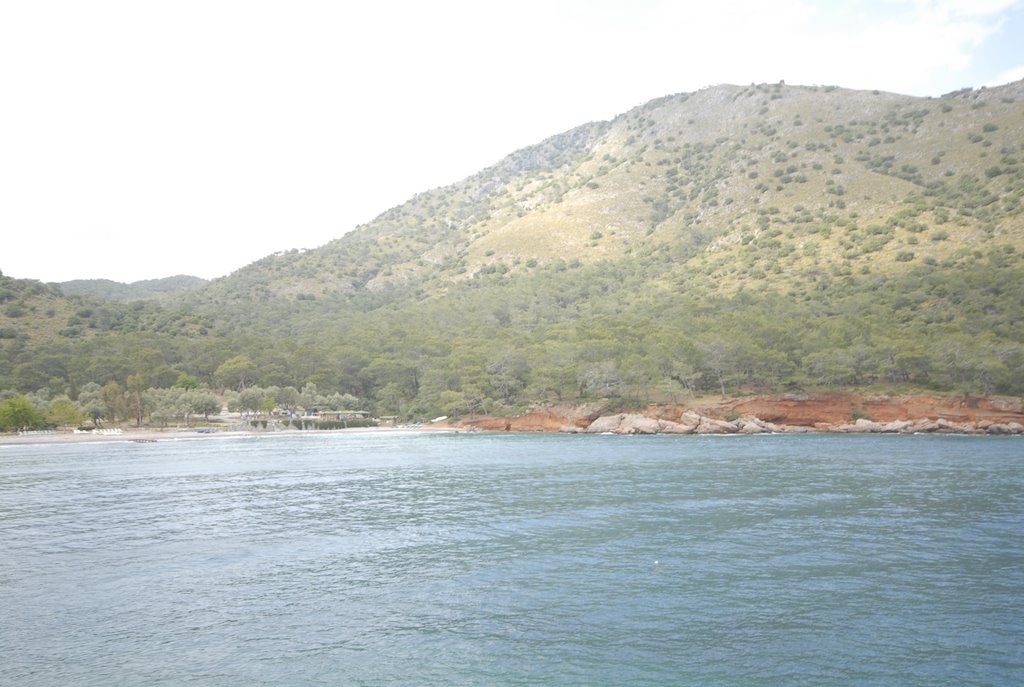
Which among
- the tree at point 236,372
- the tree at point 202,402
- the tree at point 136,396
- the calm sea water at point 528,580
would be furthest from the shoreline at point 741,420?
the calm sea water at point 528,580

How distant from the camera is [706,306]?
10625 cm

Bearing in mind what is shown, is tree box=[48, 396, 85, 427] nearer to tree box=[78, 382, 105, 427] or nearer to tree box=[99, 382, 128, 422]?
tree box=[78, 382, 105, 427]

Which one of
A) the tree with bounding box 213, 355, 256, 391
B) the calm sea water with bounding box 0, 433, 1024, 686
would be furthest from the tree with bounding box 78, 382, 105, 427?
the calm sea water with bounding box 0, 433, 1024, 686

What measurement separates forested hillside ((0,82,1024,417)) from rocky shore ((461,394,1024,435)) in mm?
2892

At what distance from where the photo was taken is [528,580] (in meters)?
20.1

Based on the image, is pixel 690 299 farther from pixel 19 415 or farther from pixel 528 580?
pixel 19 415

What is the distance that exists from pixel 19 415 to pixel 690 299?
10391cm

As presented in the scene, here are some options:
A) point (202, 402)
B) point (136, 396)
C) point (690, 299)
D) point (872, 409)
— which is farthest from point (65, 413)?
point (872, 409)

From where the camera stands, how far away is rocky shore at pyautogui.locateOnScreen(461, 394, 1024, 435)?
69.4m

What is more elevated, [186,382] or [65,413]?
[186,382]

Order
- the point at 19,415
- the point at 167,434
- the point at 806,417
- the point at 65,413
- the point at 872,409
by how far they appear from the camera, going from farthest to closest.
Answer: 1. the point at 65,413
2. the point at 167,434
3. the point at 19,415
4. the point at 806,417
5. the point at 872,409

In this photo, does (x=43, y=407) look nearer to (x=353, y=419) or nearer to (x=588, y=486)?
(x=353, y=419)

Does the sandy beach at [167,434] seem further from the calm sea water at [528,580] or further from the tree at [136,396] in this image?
the calm sea water at [528,580]

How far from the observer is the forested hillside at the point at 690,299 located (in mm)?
83562
